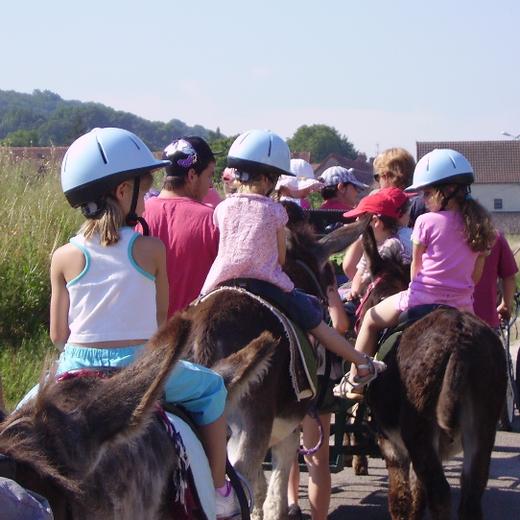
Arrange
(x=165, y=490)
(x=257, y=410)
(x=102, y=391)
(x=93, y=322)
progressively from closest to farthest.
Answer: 1. (x=102, y=391)
2. (x=165, y=490)
3. (x=93, y=322)
4. (x=257, y=410)

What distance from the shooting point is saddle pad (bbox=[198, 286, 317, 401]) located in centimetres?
545

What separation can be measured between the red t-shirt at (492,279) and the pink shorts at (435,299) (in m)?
1.86

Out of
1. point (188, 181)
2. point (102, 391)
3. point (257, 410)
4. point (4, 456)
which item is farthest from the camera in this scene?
point (188, 181)

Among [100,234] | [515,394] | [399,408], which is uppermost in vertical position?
[100,234]

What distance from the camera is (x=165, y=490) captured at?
10.5 ft

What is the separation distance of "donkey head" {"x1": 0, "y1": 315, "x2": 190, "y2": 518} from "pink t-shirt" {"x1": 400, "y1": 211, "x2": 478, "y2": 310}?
385 cm

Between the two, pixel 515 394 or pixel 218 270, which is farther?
pixel 515 394

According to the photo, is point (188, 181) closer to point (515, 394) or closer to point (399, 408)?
point (399, 408)

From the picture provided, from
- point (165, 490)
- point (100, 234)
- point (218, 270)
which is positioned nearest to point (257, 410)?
point (218, 270)

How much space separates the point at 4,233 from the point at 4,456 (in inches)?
365

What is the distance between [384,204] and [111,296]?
3.79 m

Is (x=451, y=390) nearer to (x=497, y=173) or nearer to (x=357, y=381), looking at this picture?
(x=357, y=381)

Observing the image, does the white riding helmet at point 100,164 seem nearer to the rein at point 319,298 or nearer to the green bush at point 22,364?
the rein at point 319,298

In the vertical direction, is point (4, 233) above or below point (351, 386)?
above
